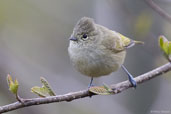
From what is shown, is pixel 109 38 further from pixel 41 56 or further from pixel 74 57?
pixel 41 56

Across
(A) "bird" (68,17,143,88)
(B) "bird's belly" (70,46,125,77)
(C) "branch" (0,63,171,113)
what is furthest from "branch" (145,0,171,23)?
(B) "bird's belly" (70,46,125,77)

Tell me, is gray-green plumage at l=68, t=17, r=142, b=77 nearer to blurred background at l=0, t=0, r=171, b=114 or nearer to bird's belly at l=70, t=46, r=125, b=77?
bird's belly at l=70, t=46, r=125, b=77

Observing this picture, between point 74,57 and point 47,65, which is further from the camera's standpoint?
point 47,65

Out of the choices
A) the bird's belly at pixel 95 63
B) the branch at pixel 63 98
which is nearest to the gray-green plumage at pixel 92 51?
the bird's belly at pixel 95 63

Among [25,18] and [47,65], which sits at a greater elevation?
[25,18]

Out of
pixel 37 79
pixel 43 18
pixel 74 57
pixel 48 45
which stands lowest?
pixel 37 79

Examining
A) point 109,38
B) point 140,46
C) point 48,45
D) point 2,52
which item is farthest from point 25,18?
point 109,38

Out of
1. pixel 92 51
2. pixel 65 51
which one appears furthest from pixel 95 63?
pixel 65 51
